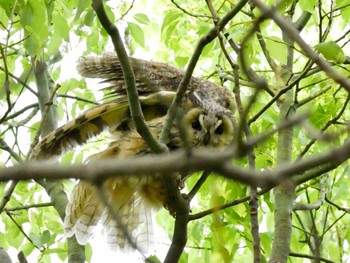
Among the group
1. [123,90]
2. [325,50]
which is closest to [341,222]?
[123,90]

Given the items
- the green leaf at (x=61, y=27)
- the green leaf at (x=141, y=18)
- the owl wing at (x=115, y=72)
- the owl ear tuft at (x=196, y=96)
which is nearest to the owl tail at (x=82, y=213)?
the owl wing at (x=115, y=72)

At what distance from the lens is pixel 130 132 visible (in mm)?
3443

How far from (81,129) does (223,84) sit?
0.93 metres

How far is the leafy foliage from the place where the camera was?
290cm

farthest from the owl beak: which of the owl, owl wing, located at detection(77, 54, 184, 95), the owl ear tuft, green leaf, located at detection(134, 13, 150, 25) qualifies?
green leaf, located at detection(134, 13, 150, 25)

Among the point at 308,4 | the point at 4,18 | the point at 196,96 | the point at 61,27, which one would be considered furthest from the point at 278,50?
the point at 4,18

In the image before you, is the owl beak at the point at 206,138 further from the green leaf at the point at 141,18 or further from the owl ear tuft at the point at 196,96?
the green leaf at the point at 141,18

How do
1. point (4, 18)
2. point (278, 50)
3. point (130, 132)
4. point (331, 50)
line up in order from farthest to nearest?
1. point (130, 132)
2. point (4, 18)
3. point (278, 50)
4. point (331, 50)

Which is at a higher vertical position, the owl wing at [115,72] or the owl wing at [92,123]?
the owl wing at [115,72]

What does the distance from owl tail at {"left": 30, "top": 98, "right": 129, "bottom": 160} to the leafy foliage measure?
0.09m

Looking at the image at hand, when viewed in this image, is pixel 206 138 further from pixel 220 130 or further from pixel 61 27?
pixel 61 27

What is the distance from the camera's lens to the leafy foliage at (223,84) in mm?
A: 2900

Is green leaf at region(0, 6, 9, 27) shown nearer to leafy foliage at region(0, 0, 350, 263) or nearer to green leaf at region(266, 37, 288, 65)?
leafy foliage at region(0, 0, 350, 263)

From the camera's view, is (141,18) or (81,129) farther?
(141,18)
